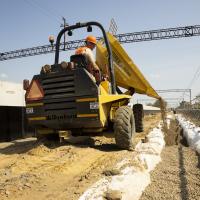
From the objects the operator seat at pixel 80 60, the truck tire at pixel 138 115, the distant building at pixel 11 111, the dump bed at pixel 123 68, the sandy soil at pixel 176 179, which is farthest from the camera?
the distant building at pixel 11 111

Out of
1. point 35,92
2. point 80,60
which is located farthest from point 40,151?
point 80,60

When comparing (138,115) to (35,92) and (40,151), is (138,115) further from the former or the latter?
(40,151)

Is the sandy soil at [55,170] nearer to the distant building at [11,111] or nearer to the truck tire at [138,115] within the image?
the truck tire at [138,115]

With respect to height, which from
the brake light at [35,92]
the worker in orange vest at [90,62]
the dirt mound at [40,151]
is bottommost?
the dirt mound at [40,151]

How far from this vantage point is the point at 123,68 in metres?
9.76

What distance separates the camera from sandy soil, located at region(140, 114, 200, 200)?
4293 millimetres

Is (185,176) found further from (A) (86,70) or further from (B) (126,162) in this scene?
(A) (86,70)

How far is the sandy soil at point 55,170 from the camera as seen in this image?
4148 millimetres

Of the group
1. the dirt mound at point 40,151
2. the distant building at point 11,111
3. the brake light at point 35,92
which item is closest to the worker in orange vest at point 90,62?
the brake light at point 35,92

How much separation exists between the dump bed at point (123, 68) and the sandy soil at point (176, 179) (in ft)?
10.4

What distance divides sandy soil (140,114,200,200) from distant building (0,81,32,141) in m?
6.67

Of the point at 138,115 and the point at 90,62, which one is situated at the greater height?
the point at 90,62

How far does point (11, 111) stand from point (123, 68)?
17.7 ft

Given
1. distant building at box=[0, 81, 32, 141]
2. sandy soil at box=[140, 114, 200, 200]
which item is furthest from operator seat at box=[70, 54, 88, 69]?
distant building at box=[0, 81, 32, 141]
